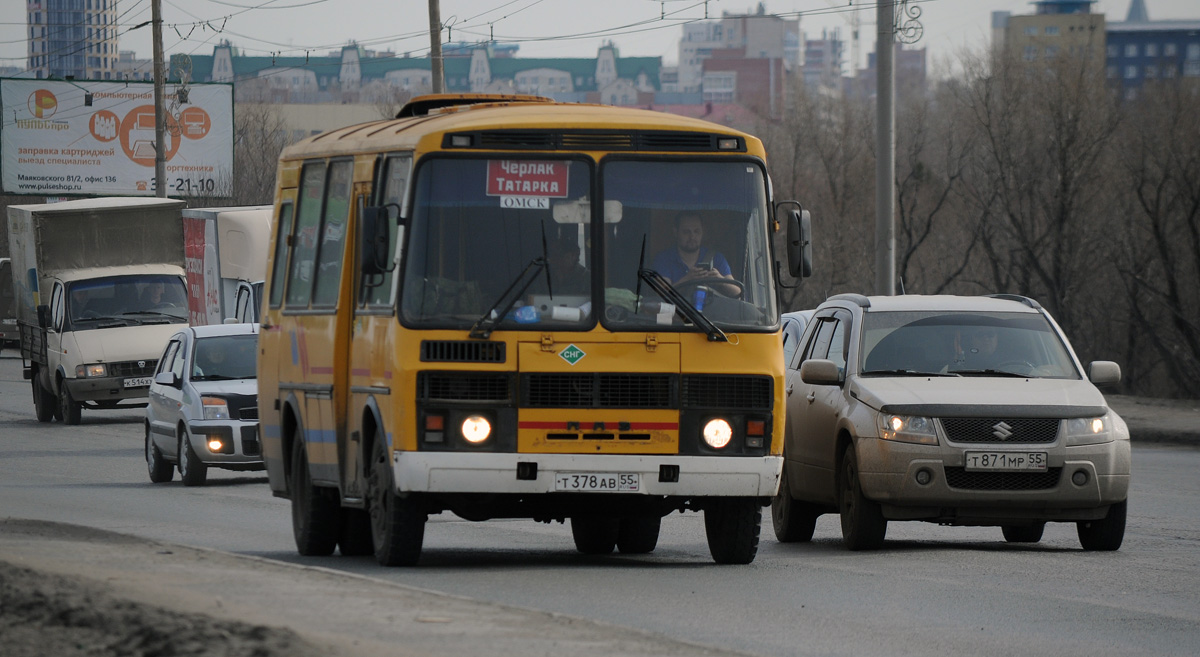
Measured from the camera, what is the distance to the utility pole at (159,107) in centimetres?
5262

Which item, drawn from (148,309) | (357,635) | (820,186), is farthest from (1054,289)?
(357,635)

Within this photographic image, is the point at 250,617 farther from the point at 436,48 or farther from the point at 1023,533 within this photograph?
the point at 436,48

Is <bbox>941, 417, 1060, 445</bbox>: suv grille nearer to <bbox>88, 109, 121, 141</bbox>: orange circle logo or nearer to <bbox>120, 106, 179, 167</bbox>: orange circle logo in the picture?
<bbox>120, 106, 179, 167</bbox>: orange circle logo

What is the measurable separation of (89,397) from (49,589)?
2333 cm

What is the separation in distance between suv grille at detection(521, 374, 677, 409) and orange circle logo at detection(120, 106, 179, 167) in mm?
57811

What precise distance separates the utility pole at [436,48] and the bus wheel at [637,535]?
23490 mm

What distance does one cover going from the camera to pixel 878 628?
8.95 m

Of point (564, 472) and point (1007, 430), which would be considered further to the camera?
point (1007, 430)

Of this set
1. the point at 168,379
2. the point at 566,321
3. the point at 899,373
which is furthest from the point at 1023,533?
the point at 168,379

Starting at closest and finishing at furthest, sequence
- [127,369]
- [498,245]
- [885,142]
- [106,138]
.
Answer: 1. [498,245]
2. [885,142]
3. [127,369]
4. [106,138]

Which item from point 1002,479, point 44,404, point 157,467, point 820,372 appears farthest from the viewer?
point 44,404

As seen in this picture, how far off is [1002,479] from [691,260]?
9.63 feet

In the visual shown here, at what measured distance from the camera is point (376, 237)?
1066 cm

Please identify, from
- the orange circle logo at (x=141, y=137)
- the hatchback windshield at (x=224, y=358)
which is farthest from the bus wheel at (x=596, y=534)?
the orange circle logo at (x=141, y=137)
